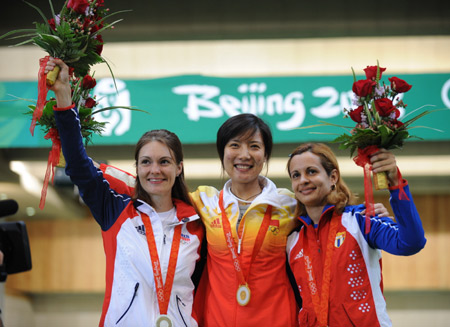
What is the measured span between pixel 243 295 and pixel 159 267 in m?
0.47

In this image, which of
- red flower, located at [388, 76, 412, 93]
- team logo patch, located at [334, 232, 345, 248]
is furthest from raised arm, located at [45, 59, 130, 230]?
red flower, located at [388, 76, 412, 93]

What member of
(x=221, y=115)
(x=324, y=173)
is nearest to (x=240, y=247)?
(x=324, y=173)

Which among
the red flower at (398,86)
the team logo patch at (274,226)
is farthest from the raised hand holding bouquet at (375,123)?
the team logo patch at (274,226)

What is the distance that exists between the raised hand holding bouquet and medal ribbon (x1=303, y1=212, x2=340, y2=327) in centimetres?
26

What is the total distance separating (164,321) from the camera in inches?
106

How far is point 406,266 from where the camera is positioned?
7879mm

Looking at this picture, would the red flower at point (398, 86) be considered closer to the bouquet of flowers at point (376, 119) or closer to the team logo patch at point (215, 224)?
the bouquet of flowers at point (376, 119)

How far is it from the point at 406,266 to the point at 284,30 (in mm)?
3901

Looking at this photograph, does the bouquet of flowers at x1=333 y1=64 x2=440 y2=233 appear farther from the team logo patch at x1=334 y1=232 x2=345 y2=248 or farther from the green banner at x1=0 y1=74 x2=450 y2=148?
the green banner at x1=0 y1=74 x2=450 y2=148

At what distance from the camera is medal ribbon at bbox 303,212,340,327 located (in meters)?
2.68

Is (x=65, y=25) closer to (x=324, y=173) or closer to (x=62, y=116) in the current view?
(x=62, y=116)

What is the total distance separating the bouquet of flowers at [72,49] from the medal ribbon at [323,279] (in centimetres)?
138

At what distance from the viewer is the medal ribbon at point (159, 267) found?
8.93ft

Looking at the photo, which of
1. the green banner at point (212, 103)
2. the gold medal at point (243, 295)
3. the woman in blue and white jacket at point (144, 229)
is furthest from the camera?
the green banner at point (212, 103)
